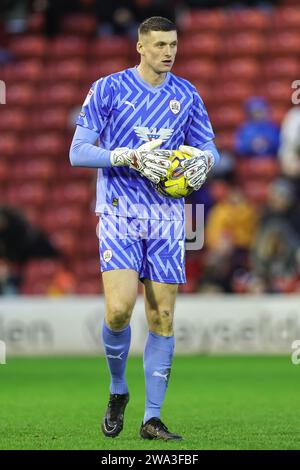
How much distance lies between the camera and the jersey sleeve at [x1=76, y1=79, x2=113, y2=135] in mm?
6570

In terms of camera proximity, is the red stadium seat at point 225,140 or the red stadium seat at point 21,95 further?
the red stadium seat at point 21,95

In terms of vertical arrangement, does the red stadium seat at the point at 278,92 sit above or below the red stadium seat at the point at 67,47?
below

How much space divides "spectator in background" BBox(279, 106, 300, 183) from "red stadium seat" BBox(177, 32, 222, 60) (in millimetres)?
3455

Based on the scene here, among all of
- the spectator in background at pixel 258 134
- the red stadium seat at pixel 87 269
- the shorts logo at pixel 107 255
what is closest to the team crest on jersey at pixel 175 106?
the shorts logo at pixel 107 255

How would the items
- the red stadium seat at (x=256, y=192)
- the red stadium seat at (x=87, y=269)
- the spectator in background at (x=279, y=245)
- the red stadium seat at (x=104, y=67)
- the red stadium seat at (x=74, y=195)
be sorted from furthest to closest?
1. the red stadium seat at (x=104, y=67)
2. the red stadium seat at (x=74, y=195)
3. the red stadium seat at (x=256, y=192)
4. the red stadium seat at (x=87, y=269)
5. the spectator in background at (x=279, y=245)

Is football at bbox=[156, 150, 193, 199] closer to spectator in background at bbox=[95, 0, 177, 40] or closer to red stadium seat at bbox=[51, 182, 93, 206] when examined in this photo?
red stadium seat at bbox=[51, 182, 93, 206]

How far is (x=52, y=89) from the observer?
19.2 meters

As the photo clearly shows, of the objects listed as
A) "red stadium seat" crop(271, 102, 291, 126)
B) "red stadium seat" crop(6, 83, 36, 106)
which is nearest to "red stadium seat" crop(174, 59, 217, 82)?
"red stadium seat" crop(271, 102, 291, 126)

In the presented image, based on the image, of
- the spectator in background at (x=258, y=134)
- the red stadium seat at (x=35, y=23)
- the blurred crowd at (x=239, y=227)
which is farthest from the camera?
the red stadium seat at (x=35, y=23)

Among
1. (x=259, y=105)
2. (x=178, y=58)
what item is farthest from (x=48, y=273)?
(x=178, y=58)

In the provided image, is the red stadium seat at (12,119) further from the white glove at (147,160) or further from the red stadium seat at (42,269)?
the white glove at (147,160)

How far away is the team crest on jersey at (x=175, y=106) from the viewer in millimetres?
6652

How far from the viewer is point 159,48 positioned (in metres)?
6.50

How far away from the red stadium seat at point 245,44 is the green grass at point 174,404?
6574 mm
